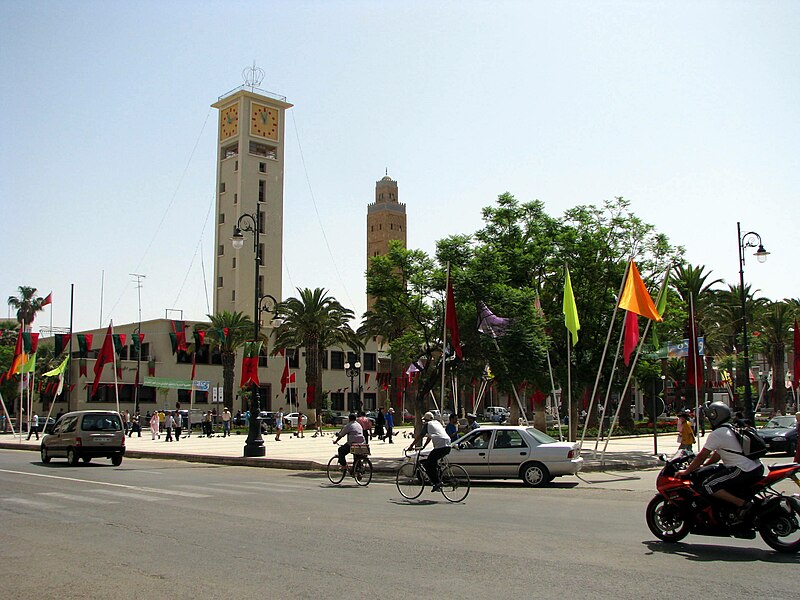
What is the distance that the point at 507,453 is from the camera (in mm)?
18094

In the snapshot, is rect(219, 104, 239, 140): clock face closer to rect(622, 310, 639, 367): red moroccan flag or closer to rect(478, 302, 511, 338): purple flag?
rect(478, 302, 511, 338): purple flag

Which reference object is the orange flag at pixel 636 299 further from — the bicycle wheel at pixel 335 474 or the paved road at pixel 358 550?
the bicycle wheel at pixel 335 474

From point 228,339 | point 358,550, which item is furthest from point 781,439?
point 228,339

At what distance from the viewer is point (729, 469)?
8.80 m

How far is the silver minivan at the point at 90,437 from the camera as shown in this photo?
25469mm

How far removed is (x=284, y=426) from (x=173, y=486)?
42.9m

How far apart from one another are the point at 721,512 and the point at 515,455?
9275 mm

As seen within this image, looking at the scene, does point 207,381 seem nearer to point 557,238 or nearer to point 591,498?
point 557,238

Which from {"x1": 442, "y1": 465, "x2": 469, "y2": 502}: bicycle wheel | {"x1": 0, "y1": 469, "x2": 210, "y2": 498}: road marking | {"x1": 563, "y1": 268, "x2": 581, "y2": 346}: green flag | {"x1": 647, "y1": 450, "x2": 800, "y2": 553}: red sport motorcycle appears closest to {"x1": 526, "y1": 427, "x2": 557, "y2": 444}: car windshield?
{"x1": 442, "y1": 465, "x2": 469, "y2": 502}: bicycle wheel

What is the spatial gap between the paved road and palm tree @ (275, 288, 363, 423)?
45.6m

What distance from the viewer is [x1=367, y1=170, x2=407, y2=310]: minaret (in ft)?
488

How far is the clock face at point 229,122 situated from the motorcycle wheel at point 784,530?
8946 centimetres

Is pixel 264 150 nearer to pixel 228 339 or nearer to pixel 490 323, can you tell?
pixel 228 339

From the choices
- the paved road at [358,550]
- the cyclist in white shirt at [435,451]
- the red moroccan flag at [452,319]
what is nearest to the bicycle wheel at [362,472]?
the paved road at [358,550]
